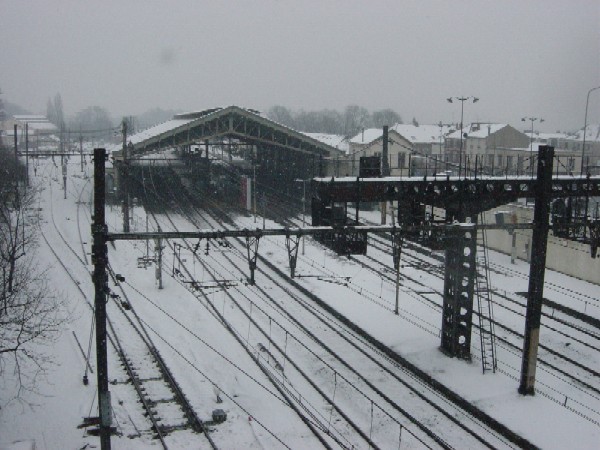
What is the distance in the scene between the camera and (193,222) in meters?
36.6

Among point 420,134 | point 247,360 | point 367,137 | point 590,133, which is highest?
point 590,133

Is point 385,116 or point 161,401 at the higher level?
point 385,116

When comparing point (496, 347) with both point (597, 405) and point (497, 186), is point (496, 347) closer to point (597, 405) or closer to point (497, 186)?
point (597, 405)

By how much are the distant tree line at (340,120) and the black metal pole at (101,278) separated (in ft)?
380

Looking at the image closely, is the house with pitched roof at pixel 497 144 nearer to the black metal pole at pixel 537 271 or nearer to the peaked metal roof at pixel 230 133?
the peaked metal roof at pixel 230 133

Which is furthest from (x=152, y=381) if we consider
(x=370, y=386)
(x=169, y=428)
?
(x=370, y=386)

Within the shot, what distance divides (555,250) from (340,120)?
135m

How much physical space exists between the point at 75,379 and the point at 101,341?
5.08 metres

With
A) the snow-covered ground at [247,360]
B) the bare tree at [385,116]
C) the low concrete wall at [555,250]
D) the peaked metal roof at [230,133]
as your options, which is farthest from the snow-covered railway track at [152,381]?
the bare tree at [385,116]

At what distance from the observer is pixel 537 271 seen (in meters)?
14.1

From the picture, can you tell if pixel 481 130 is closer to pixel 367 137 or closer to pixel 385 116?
pixel 367 137

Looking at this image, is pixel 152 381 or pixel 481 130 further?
pixel 481 130

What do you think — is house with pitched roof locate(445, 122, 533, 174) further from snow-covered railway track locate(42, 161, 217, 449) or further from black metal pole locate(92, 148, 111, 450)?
black metal pole locate(92, 148, 111, 450)

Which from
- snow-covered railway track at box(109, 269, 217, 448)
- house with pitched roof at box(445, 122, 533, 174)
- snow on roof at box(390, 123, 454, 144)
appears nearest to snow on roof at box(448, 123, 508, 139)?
house with pitched roof at box(445, 122, 533, 174)
